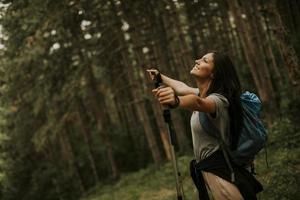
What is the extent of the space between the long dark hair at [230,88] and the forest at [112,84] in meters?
3.51

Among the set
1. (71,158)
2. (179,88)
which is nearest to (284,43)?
(179,88)

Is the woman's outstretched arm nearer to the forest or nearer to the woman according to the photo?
the woman

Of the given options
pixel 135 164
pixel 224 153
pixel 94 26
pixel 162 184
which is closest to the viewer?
pixel 224 153

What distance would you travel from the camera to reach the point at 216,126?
4.07 meters

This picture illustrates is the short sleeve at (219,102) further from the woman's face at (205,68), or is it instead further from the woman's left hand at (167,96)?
the woman's left hand at (167,96)

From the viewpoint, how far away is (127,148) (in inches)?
1200

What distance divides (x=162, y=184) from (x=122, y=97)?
18588 mm

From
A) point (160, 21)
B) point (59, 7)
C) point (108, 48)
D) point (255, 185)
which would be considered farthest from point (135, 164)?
point (255, 185)

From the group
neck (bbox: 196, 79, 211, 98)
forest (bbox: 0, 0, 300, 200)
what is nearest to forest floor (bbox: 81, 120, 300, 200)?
forest (bbox: 0, 0, 300, 200)

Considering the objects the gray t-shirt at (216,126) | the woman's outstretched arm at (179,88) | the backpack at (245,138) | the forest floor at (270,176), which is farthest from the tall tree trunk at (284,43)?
the gray t-shirt at (216,126)

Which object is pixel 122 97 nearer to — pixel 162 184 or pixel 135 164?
pixel 135 164

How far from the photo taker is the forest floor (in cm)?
788

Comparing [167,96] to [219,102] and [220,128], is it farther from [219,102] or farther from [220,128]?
[220,128]

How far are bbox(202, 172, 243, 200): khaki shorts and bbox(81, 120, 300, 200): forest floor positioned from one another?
5.15ft
